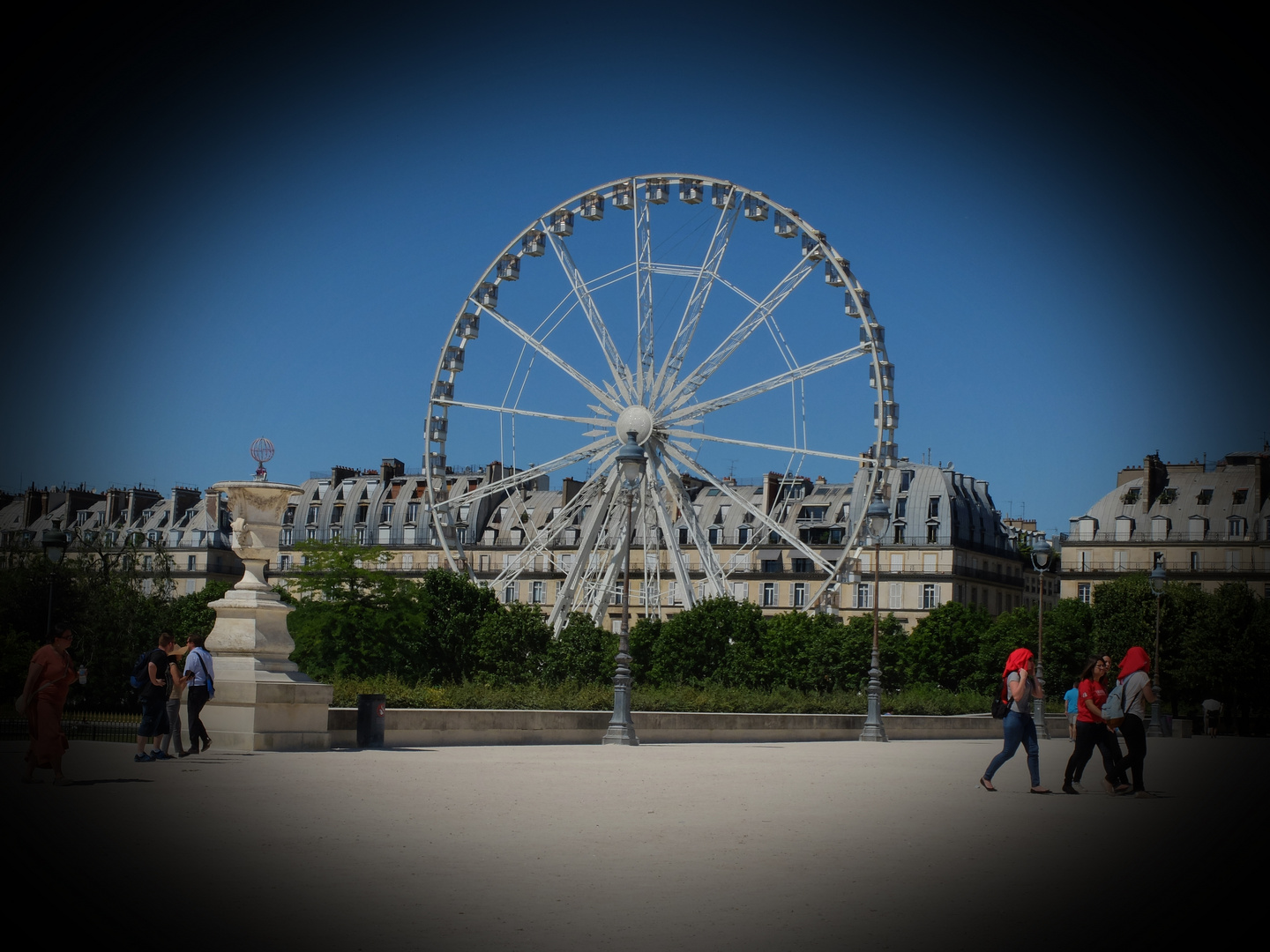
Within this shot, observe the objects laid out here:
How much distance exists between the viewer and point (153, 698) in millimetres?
18984

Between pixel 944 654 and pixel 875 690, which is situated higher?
pixel 875 690

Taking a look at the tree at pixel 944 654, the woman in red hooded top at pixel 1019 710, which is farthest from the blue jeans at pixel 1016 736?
the tree at pixel 944 654

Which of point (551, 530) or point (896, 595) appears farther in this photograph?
point (896, 595)

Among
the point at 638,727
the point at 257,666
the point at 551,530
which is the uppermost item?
the point at 551,530

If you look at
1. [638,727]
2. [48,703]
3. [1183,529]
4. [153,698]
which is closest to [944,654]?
[1183,529]

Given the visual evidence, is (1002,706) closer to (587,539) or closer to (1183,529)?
(587,539)

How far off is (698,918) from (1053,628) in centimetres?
7695

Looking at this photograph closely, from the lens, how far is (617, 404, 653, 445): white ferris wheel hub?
156 feet

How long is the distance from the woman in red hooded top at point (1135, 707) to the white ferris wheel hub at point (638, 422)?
30.0 metres

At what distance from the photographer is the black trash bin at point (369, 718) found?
23703 mm

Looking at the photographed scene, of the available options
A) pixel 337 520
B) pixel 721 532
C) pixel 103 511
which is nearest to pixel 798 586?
pixel 721 532

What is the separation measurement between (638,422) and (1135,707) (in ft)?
101

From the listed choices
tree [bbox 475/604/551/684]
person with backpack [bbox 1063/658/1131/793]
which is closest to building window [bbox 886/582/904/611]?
tree [bbox 475/604/551/684]

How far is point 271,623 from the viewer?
22.4 m
